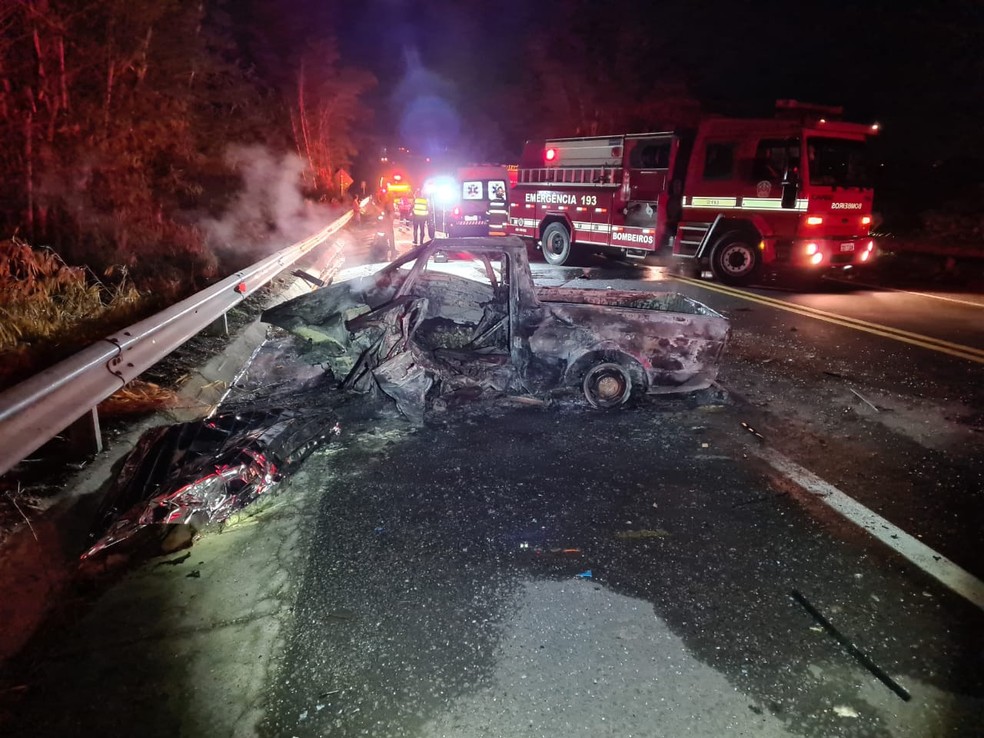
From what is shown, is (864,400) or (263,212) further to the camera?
(263,212)

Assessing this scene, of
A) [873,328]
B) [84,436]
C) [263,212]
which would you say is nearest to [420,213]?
[263,212]

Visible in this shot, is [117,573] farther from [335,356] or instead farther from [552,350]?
[552,350]

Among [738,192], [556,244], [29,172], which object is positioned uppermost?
[29,172]

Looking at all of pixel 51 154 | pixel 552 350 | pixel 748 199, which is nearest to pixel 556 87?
pixel 748 199

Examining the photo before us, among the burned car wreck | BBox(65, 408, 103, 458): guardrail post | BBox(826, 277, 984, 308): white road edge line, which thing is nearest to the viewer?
BBox(65, 408, 103, 458): guardrail post

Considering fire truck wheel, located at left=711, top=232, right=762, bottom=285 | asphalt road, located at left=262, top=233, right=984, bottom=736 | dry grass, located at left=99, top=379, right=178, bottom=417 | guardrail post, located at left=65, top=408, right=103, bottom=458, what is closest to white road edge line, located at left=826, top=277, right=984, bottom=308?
fire truck wheel, located at left=711, top=232, right=762, bottom=285

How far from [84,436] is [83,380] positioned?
51 centimetres

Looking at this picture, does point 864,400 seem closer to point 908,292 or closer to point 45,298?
point 908,292

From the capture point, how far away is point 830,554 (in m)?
3.21

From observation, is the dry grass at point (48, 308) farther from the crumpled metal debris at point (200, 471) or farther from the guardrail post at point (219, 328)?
the crumpled metal debris at point (200, 471)

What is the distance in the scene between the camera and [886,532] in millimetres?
3430

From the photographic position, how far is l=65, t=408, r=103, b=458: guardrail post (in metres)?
3.66

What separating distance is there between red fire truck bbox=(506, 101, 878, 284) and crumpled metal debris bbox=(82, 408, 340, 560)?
392 inches

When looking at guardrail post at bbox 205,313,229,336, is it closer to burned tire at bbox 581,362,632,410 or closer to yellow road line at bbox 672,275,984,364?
burned tire at bbox 581,362,632,410
